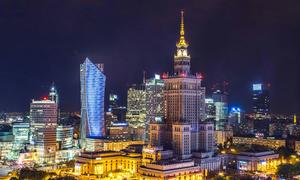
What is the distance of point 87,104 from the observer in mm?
90375

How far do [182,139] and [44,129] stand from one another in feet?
104

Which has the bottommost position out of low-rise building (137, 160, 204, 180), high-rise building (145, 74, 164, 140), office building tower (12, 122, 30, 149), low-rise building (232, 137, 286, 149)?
low-rise building (137, 160, 204, 180)

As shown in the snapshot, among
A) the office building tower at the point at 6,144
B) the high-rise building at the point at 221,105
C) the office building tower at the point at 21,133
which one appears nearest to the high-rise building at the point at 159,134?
the office building tower at the point at 6,144

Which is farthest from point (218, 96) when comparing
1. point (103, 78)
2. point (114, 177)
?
point (114, 177)

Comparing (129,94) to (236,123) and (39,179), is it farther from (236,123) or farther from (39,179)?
(39,179)

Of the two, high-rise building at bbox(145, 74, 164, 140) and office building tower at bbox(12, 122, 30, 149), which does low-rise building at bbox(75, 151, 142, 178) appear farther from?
high-rise building at bbox(145, 74, 164, 140)

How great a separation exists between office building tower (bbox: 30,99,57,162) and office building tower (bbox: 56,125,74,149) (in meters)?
4.32

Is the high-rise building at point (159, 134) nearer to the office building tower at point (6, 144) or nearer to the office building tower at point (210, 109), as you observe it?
the office building tower at point (6, 144)

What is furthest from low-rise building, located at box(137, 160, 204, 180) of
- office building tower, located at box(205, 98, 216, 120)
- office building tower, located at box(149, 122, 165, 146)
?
office building tower, located at box(205, 98, 216, 120)

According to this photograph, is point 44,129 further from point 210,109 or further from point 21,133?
point 210,109

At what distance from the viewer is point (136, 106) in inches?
4414

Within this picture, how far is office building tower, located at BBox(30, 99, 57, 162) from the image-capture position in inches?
3051

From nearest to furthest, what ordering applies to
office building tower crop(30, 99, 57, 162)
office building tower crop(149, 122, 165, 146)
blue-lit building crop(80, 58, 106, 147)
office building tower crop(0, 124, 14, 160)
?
office building tower crop(149, 122, 165, 146), office building tower crop(30, 99, 57, 162), office building tower crop(0, 124, 14, 160), blue-lit building crop(80, 58, 106, 147)

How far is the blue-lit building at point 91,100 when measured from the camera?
296ft
